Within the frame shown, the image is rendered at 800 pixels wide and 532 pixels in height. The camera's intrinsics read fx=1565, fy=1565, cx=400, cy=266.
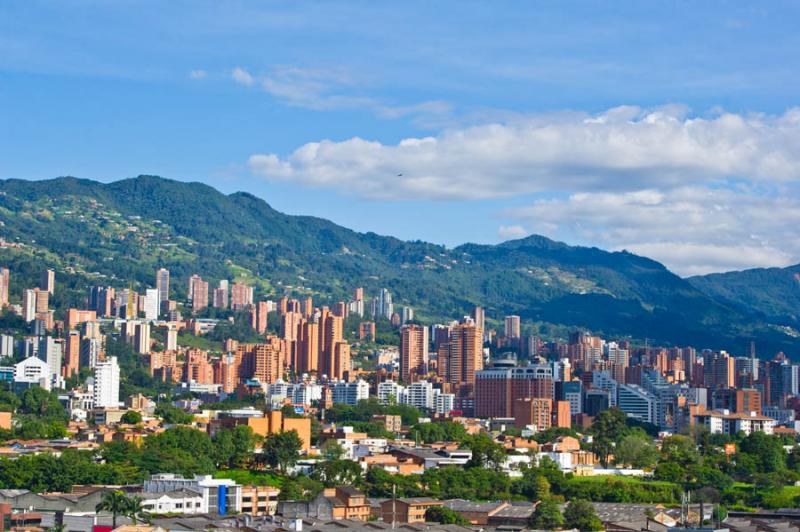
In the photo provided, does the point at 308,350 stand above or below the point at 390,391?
above

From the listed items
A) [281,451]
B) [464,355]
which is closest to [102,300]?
[464,355]

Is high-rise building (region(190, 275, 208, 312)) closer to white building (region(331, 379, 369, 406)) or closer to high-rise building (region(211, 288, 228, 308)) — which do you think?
high-rise building (region(211, 288, 228, 308))

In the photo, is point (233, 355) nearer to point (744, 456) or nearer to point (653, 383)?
point (653, 383)

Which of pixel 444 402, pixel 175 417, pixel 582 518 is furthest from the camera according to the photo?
pixel 444 402

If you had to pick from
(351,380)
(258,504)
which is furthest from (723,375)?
(258,504)

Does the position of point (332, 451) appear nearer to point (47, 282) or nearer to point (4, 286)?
point (4, 286)

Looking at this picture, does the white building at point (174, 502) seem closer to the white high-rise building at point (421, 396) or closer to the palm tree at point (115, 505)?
the palm tree at point (115, 505)

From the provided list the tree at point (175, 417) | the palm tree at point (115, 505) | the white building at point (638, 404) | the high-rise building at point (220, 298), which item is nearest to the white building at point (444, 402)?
the white building at point (638, 404)

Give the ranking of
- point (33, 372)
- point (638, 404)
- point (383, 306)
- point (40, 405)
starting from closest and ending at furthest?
point (40, 405) → point (33, 372) → point (638, 404) → point (383, 306)
